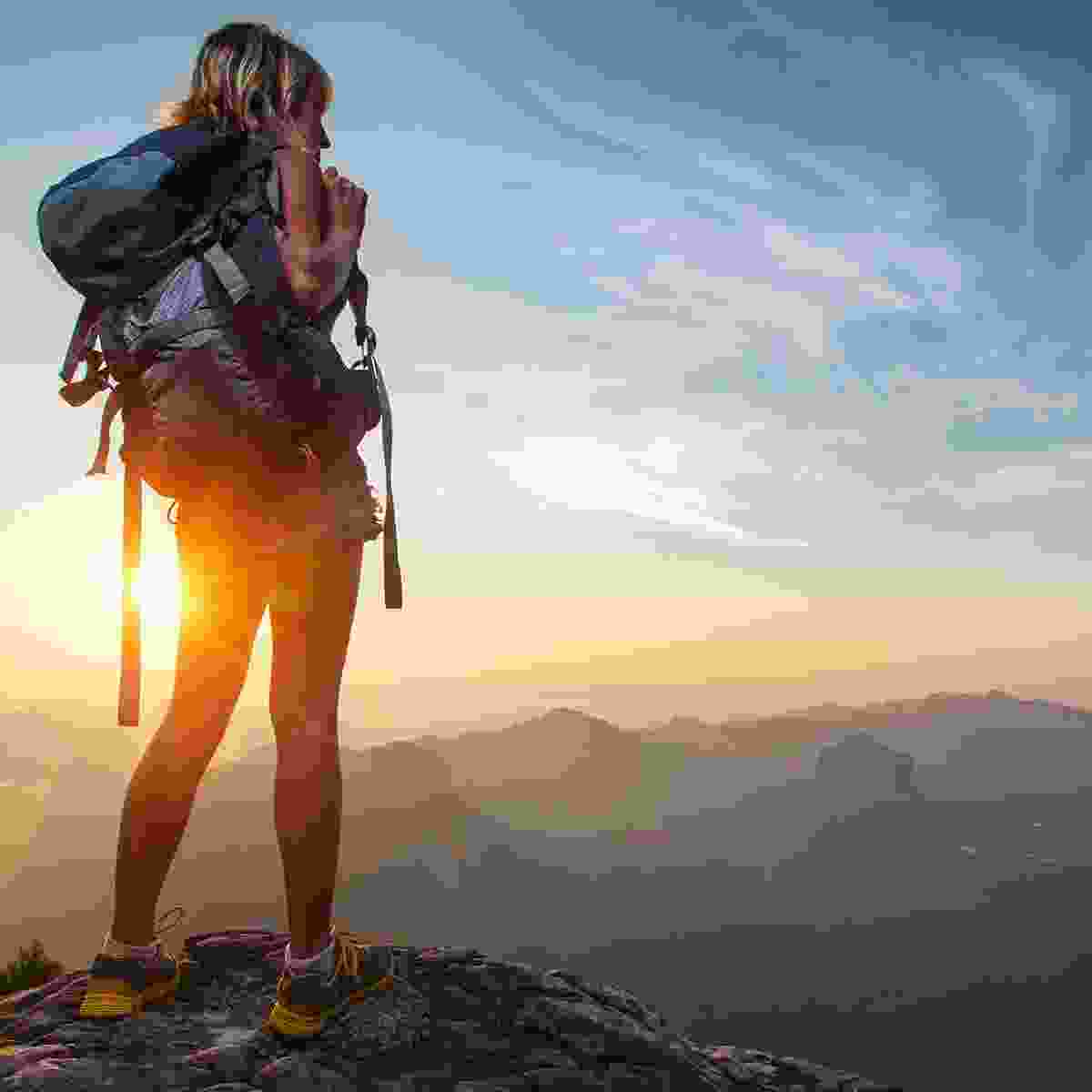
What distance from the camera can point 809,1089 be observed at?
4.57 m

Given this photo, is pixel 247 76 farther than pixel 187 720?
No

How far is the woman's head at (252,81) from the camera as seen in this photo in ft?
10.7

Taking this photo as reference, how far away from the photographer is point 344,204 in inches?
123

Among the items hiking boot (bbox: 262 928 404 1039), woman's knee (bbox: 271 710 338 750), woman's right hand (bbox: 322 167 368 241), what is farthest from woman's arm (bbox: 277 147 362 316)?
hiking boot (bbox: 262 928 404 1039)

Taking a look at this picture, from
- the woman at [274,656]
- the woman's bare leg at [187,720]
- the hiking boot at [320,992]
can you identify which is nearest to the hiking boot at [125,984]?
the woman at [274,656]

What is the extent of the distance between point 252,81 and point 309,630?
2127mm

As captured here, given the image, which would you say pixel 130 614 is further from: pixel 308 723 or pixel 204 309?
pixel 204 309

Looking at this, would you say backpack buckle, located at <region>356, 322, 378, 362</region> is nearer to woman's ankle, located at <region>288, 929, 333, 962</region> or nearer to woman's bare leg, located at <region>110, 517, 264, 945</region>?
woman's bare leg, located at <region>110, 517, 264, 945</region>

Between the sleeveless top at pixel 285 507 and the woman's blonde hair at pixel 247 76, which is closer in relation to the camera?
the sleeveless top at pixel 285 507

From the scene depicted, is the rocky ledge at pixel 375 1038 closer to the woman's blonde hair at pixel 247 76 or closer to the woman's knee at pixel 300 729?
the woman's knee at pixel 300 729

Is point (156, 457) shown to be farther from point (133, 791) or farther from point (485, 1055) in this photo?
point (485, 1055)

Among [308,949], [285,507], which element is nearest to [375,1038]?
[308,949]

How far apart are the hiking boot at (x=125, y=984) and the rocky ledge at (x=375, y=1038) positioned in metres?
0.05

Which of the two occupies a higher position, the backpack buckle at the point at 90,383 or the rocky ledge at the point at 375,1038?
the backpack buckle at the point at 90,383
